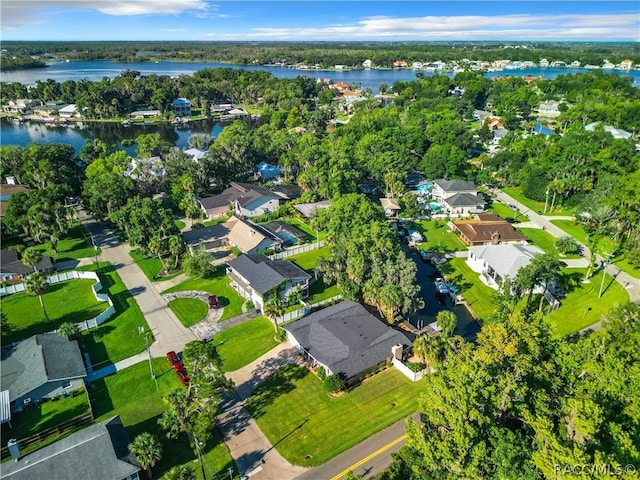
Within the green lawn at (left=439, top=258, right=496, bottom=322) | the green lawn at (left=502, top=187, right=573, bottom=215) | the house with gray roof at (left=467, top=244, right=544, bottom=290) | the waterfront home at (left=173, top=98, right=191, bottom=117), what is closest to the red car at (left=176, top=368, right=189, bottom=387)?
the green lawn at (left=439, top=258, right=496, bottom=322)

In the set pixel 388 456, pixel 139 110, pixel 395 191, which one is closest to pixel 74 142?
pixel 139 110

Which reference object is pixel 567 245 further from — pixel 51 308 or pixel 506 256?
pixel 51 308

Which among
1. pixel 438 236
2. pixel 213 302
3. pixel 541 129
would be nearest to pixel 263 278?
pixel 213 302

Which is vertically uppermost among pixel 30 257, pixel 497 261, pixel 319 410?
pixel 30 257

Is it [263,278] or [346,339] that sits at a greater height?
[263,278]

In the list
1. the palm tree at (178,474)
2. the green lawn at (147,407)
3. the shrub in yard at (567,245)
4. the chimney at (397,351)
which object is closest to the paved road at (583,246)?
the shrub in yard at (567,245)

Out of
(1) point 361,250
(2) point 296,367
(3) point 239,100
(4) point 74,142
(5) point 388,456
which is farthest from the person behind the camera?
(3) point 239,100

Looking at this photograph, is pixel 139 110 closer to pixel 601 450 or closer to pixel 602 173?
pixel 602 173

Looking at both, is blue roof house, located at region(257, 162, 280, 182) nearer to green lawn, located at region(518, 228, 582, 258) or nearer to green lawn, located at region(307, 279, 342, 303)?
green lawn, located at region(307, 279, 342, 303)
